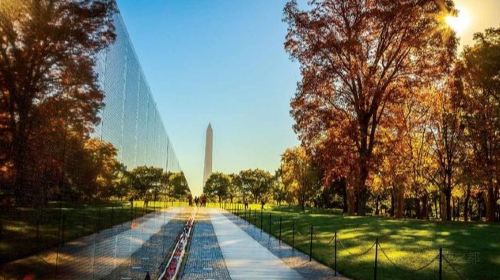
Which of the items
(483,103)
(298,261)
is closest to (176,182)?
(483,103)

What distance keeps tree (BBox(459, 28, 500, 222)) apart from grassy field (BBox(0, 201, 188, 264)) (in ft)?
107

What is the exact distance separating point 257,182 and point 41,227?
13489cm

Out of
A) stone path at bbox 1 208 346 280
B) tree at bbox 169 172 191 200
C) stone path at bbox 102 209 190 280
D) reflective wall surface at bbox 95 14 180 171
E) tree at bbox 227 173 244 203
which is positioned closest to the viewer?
stone path at bbox 1 208 346 280

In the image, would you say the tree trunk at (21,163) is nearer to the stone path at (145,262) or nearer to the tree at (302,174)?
the stone path at (145,262)

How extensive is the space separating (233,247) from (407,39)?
16902 millimetres

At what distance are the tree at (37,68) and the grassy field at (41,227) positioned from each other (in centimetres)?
21

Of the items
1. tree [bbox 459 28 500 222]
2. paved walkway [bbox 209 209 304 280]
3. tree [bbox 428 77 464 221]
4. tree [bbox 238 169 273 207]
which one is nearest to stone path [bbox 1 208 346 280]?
paved walkway [bbox 209 209 304 280]

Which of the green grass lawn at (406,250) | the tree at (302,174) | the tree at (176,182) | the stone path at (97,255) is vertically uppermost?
the tree at (302,174)

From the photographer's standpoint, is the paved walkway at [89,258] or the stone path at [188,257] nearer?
the paved walkway at [89,258]

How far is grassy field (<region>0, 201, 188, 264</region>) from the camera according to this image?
14.5 feet

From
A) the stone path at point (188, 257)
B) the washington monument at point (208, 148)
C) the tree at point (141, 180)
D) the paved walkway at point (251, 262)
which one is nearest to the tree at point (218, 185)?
the washington monument at point (208, 148)

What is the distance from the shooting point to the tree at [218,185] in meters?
141

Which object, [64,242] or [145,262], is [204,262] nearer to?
[145,262]

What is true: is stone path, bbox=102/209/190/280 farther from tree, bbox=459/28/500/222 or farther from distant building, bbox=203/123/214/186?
distant building, bbox=203/123/214/186
